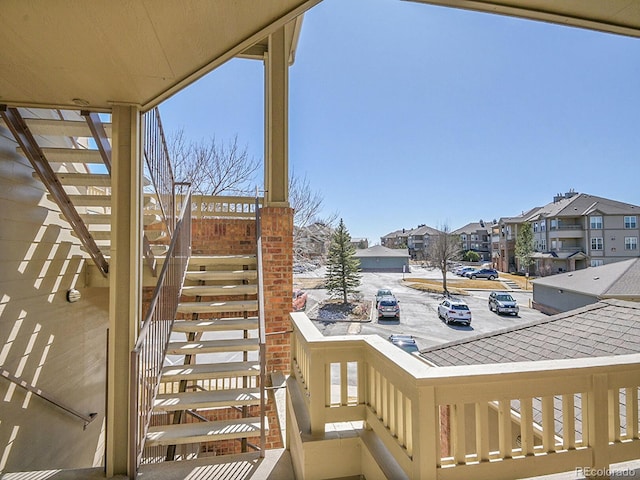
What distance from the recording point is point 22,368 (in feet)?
8.15

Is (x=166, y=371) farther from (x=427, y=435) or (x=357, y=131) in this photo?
(x=357, y=131)

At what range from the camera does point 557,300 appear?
580cm

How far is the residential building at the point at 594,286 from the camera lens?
4.17 m

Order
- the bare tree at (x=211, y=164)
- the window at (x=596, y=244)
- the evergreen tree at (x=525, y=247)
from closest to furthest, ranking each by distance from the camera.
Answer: the bare tree at (x=211, y=164) → the window at (x=596, y=244) → the evergreen tree at (x=525, y=247)

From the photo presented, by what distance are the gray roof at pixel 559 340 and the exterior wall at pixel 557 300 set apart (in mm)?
1444

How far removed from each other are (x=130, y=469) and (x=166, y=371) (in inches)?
29.0

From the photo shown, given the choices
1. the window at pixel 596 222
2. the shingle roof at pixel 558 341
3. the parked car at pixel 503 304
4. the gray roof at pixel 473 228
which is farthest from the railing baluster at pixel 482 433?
the gray roof at pixel 473 228

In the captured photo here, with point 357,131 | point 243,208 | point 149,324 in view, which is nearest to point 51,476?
point 149,324

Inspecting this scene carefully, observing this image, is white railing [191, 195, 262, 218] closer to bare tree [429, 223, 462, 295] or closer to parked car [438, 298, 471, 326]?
parked car [438, 298, 471, 326]

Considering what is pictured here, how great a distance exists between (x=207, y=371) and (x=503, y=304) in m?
7.70

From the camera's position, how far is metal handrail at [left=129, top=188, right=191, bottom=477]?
6.05 ft

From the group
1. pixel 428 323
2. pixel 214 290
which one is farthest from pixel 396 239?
pixel 214 290

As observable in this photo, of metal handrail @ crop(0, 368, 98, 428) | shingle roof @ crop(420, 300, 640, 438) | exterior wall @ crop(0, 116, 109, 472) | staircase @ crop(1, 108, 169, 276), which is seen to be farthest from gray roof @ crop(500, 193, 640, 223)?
metal handrail @ crop(0, 368, 98, 428)

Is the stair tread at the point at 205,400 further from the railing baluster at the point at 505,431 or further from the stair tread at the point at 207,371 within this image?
the railing baluster at the point at 505,431
